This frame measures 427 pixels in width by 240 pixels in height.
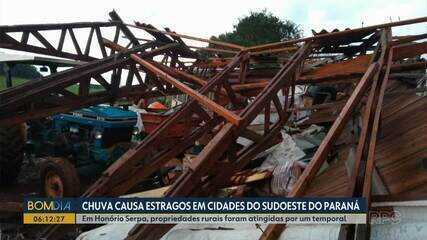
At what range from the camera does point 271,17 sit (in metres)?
36.7

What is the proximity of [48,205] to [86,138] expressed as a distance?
185 inches

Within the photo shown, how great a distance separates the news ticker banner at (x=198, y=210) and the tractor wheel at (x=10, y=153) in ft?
13.6

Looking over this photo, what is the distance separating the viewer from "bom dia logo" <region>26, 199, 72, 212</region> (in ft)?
15.4

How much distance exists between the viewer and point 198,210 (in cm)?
420

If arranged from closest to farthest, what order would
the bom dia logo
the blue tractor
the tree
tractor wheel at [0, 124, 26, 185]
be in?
the bom dia logo < tractor wheel at [0, 124, 26, 185] < the blue tractor < the tree

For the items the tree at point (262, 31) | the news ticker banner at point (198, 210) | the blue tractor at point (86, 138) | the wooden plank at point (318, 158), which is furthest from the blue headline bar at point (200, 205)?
the tree at point (262, 31)

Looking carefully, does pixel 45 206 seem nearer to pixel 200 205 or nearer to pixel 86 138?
pixel 200 205

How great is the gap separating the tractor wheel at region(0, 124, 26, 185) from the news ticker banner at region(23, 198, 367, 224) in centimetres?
415

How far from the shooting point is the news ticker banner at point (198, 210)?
12.1ft

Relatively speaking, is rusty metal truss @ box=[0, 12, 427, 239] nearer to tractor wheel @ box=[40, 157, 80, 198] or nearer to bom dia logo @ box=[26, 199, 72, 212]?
bom dia logo @ box=[26, 199, 72, 212]

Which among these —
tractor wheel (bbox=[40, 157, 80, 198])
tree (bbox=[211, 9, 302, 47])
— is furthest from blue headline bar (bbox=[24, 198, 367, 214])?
tree (bbox=[211, 9, 302, 47])

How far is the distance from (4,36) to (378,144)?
18.0ft

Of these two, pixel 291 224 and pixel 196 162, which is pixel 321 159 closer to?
pixel 291 224

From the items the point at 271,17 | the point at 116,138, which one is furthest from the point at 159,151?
the point at 271,17
